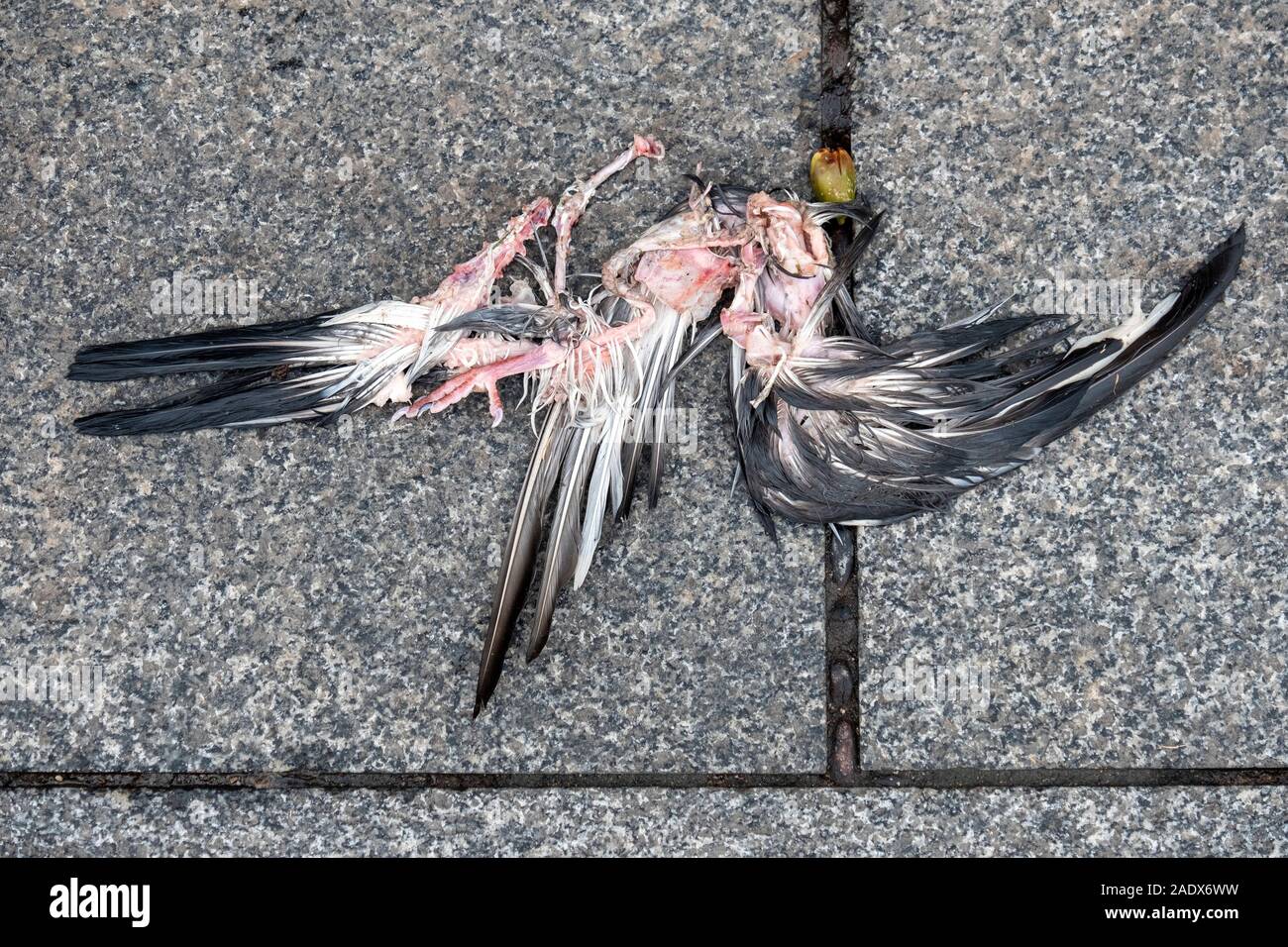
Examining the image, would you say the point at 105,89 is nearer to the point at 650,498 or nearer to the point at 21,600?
the point at 21,600

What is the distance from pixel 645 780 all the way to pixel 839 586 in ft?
1.79

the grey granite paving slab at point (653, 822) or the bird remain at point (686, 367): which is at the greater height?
the bird remain at point (686, 367)

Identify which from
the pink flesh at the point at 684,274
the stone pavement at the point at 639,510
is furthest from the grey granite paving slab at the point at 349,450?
the pink flesh at the point at 684,274

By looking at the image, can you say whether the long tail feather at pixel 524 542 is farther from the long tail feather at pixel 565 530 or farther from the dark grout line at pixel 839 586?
the dark grout line at pixel 839 586

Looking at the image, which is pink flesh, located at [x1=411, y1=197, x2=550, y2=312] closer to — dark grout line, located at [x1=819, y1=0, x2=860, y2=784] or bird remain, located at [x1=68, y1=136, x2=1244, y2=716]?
bird remain, located at [x1=68, y1=136, x2=1244, y2=716]

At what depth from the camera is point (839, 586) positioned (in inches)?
78.7

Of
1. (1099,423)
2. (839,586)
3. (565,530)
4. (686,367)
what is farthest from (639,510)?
(1099,423)

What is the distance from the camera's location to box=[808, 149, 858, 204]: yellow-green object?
6.40 ft

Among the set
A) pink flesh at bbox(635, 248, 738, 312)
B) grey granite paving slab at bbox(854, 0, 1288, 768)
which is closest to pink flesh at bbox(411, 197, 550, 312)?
pink flesh at bbox(635, 248, 738, 312)

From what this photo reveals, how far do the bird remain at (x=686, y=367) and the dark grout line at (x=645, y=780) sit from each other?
0.23 meters

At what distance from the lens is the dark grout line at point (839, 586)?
1988 millimetres
